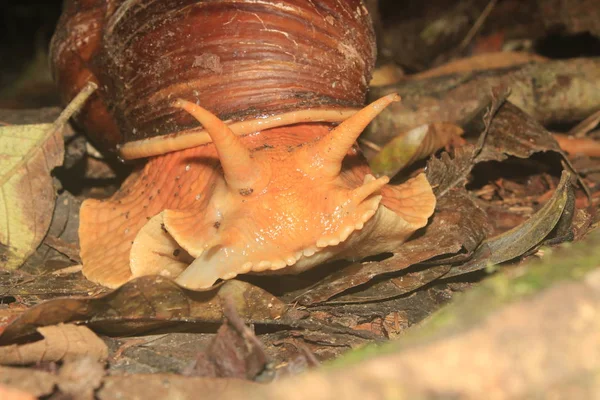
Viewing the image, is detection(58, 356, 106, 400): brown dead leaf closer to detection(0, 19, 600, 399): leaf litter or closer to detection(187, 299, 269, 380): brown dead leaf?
detection(0, 19, 600, 399): leaf litter

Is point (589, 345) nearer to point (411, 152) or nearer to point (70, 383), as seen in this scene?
point (70, 383)

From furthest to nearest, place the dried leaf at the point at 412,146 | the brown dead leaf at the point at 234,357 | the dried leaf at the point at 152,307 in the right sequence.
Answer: the dried leaf at the point at 412,146
the dried leaf at the point at 152,307
the brown dead leaf at the point at 234,357

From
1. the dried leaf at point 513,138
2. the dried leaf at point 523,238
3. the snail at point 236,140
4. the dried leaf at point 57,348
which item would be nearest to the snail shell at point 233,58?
the snail at point 236,140

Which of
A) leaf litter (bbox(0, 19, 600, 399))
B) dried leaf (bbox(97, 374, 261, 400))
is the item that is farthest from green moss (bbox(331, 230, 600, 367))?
dried leaf (bbox(97, 374, 261, 400))

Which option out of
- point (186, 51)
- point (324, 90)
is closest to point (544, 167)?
point (324, 90)

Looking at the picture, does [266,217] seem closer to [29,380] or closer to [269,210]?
[269,210]

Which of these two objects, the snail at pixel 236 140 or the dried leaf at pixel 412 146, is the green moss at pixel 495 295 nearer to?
the snail at pixel 236 140
